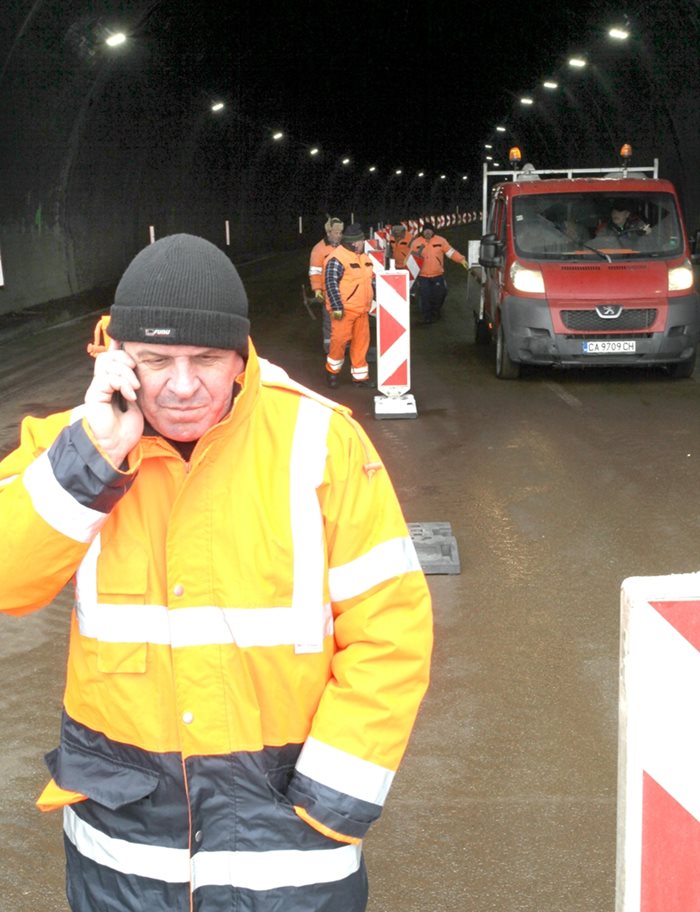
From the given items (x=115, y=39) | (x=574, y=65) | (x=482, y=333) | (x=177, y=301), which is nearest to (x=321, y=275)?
(x=482, y=333)

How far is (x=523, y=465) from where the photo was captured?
385 inches

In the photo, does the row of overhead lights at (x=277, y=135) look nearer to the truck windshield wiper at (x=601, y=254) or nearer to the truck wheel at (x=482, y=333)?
the truck wheel at (x=482, y=333)

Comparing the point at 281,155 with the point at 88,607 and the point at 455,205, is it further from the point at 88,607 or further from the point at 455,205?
the point at 455,205

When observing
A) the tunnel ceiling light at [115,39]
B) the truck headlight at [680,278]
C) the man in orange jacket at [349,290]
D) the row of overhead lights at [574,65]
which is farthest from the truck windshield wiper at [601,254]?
the tunnel ceiling light at [115,39]

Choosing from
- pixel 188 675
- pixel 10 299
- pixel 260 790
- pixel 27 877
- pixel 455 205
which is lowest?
pixel 455 205

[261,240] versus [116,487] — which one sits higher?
[116,487]

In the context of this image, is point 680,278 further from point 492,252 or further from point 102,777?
point 102,777

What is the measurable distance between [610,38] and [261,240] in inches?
861

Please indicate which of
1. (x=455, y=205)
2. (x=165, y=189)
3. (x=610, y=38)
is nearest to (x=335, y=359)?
(x=610, y=38)

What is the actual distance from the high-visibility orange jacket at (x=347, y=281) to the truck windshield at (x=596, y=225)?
196 cm

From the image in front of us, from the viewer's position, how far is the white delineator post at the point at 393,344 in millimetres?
11992

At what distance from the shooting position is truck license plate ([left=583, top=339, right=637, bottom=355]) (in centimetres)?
1330

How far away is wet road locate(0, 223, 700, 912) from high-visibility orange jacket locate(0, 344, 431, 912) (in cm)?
165

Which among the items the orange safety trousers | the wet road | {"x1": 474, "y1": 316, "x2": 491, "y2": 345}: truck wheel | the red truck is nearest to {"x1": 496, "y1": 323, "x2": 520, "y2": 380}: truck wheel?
the red truck
